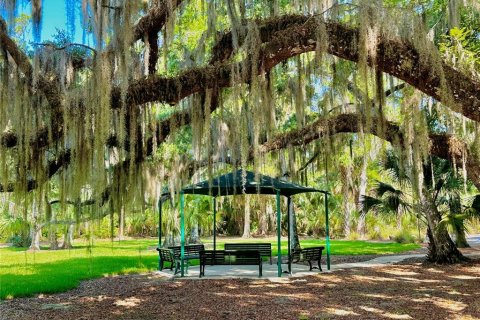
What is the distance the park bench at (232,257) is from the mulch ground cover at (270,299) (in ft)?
1.35

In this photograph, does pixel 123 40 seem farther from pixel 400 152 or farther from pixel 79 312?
pixel 400 152

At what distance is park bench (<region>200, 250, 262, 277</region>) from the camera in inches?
400

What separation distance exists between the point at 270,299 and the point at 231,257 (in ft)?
8.97

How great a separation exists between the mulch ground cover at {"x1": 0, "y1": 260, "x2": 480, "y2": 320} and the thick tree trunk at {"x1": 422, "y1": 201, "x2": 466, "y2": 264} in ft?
5.69

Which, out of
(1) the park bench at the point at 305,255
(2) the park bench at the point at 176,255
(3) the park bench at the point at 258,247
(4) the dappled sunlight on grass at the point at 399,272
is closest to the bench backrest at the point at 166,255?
(2) the park bench at the point at 176,255

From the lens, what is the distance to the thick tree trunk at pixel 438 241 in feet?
40.9

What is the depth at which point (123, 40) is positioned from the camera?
4.98 metres


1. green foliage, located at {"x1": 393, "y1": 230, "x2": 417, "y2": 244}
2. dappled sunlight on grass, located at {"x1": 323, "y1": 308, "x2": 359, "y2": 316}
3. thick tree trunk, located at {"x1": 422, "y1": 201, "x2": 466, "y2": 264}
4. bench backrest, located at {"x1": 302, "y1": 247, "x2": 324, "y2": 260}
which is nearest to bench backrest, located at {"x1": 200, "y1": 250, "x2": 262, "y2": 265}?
bench backrest, located at {"x1": 302, "y1": 247, "x2": 324, "y2": 260}

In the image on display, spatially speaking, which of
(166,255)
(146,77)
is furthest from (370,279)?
(146,77)

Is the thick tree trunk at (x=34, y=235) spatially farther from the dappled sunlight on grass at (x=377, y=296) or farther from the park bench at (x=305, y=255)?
the dappled sunlight on grass at (x=377, y=296)

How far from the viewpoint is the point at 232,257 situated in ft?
33.8

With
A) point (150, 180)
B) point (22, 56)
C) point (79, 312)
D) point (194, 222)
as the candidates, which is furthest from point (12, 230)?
point (22, 56)

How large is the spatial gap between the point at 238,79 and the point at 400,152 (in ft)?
15.9

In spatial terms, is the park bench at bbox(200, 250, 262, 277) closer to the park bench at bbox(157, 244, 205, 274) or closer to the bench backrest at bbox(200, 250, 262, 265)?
the bench backrest at bbox(200, 250, 262, 265)
